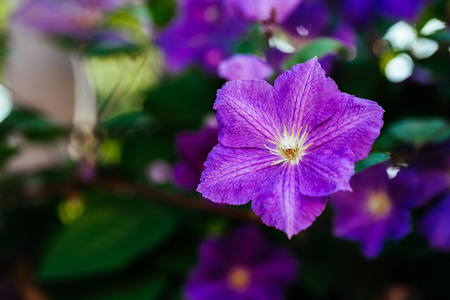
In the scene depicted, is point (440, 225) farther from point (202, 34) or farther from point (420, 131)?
point (202, 34)

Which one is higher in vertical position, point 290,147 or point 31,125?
point 290,147

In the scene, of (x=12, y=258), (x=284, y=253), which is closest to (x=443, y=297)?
(x=284, y=253)

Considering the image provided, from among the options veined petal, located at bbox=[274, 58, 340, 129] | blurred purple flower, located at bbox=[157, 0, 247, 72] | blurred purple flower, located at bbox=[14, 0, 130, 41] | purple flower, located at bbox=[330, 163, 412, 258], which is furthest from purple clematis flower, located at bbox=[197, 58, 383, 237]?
blurred purple flower, located at bbox=[14, 0, 130, 41]

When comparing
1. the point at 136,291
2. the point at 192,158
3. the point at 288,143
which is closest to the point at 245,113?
the point at 288,143

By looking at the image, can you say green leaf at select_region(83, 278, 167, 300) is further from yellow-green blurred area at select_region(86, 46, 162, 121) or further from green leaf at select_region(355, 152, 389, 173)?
green leaf at select_region(355, 152, 389, 173)

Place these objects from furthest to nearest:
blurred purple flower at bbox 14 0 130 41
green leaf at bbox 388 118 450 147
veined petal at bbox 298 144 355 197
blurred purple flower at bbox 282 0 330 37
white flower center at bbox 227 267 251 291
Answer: blurred purple flower at bbox 14 0 130 41
white flower center at bbox 227 267 251 291
blurred purple flower at bbox 282 0 330 37
green leaf at bbox 388 118 450 147
veined petal at bbox 298 144 355 197

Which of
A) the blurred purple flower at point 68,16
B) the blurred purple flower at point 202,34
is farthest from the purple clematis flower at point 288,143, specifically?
the blurred purple flower at point 68,16
